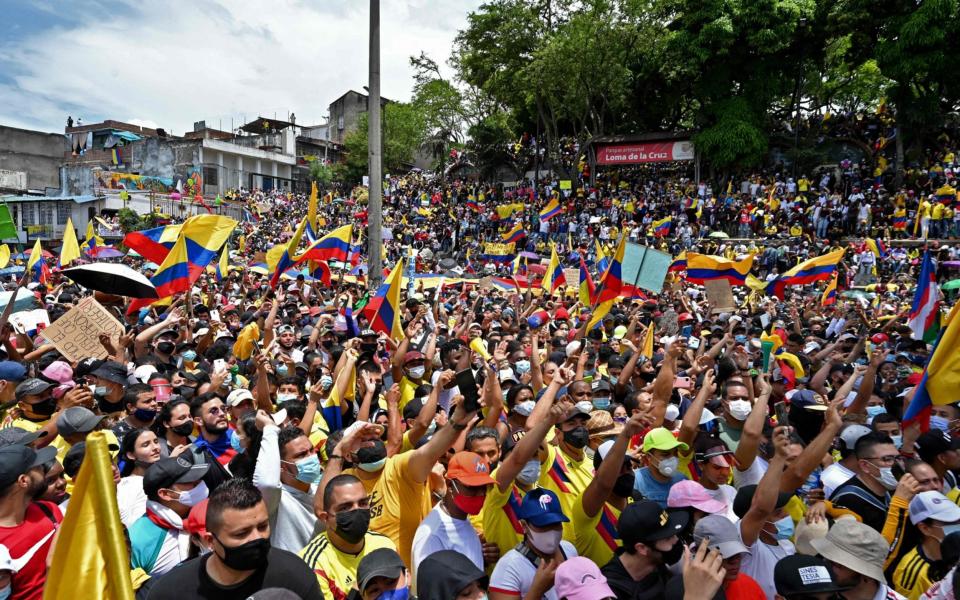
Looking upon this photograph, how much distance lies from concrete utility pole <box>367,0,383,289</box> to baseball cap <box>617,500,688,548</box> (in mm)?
10373

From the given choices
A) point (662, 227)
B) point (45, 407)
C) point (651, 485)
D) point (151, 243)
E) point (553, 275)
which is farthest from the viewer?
point (662, 227)

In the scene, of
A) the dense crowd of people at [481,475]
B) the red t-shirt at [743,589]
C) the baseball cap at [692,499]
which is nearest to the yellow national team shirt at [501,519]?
the dense crowd of people at [481,475]

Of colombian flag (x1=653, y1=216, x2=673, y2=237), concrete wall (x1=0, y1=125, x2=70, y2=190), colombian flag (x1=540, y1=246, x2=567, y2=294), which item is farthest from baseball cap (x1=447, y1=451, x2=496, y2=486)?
concrete wall (x1=0, y1=125, x2=70, y2=190)

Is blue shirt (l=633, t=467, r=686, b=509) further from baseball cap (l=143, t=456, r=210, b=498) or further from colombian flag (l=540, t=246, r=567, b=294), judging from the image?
colombian flag (l=540, t=246, r=567, b=294)

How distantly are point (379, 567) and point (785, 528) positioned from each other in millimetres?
2182

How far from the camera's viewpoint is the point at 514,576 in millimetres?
2777

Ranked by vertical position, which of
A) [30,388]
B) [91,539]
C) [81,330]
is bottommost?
[30,388]

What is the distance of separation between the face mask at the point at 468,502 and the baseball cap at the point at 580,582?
64 centimetres

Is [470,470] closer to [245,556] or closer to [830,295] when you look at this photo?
[245,556]

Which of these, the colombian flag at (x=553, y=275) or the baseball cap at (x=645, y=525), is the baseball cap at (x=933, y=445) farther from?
the colombian flag at (x=553, y=275)

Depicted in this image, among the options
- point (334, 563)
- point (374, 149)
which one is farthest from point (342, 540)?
point (374, 149)

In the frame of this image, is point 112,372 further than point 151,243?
No

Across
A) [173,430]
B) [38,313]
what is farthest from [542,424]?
[38,313]

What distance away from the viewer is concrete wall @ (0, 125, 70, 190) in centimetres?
5021
